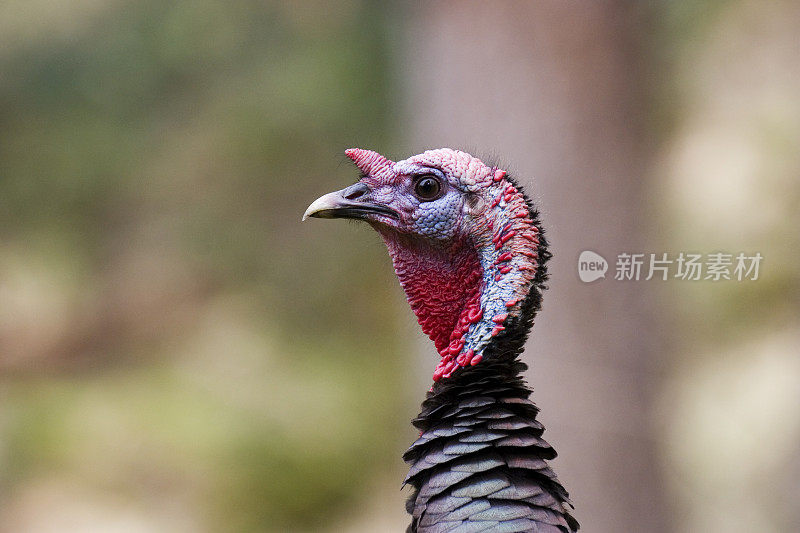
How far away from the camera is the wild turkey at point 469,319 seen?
3.80ft

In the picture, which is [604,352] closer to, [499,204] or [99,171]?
[499,204]

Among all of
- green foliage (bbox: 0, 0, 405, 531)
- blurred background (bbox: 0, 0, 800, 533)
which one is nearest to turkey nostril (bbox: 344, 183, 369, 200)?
blurred background (bbox: 0, 0, 800, 533)

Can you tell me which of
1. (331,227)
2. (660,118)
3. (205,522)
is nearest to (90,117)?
(331,227)

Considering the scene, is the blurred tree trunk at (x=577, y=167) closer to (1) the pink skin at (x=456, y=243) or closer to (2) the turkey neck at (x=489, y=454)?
(1) the pink skin at (x=456, y=243)

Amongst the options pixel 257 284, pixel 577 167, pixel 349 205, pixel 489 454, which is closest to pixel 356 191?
pixel 349 205

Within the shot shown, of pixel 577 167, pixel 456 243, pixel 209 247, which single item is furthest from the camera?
pixel 209 247

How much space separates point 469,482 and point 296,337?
2393mm

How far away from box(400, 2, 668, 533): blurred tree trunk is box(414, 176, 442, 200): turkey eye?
79cm

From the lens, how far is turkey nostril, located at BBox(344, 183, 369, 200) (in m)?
1.31

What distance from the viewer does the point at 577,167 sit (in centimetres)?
216

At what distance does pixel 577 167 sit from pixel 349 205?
3.31 feet

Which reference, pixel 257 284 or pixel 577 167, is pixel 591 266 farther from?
pixel 257 284

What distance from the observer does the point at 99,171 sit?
11.2 ft

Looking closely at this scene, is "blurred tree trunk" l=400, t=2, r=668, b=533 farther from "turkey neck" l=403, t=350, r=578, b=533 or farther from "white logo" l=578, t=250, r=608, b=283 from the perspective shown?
"turkey neck" l=403, t=350, r=578, b=533
